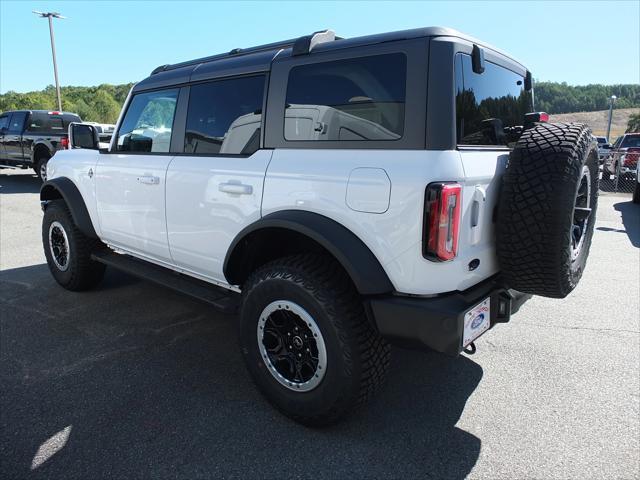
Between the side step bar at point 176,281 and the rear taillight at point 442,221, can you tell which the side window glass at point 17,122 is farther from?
the rear taillight at point 442,221

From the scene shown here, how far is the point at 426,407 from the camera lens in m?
2.72

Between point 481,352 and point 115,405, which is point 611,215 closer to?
point 481,352

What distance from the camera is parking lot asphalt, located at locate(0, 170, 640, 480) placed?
2234 millimetres

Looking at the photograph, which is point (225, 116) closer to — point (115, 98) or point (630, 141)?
point (630, 141)

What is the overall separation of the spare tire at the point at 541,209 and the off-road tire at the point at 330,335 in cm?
79

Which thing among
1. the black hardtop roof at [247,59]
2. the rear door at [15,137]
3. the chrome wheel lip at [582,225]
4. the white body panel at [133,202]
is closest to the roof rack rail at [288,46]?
the black hardtop roof at [247,59]

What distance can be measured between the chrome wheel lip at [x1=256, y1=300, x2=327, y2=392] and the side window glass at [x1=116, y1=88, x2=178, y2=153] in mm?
1640

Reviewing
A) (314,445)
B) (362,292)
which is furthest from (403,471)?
(362,292)

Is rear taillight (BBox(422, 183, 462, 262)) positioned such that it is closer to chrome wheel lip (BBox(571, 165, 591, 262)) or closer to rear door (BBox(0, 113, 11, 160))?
chrome wheel lip (BBox(571, 165, 591, 262))

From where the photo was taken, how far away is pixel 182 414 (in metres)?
2.61

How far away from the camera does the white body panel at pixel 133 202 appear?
3400mm

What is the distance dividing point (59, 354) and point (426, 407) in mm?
2585

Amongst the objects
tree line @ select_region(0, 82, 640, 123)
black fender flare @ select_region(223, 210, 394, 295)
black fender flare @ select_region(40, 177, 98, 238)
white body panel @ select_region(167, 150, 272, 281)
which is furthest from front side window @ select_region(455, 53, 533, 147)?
tree line @ select_region(0, 82, 640, 123)

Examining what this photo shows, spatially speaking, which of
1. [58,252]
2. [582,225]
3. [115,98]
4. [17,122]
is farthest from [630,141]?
[115,98]
